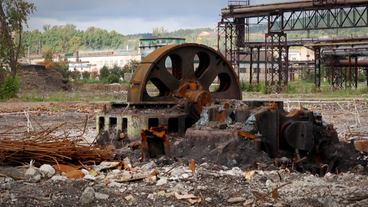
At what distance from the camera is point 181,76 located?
37.6ft

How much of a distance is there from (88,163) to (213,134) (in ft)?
6.70

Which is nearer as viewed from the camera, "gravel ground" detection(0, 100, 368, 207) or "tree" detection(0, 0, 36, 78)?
"gravel ground" detection(0, 100, 368, 207)

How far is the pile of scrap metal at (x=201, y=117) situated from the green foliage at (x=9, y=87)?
2060 cm

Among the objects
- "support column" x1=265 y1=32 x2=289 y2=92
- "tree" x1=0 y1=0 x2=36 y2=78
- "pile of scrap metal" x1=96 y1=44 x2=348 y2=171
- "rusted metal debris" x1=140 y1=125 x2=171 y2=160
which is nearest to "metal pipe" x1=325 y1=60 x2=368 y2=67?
"support column" x1=265 y1=32 x2=289 y2=92

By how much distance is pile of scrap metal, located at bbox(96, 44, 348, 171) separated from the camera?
28.7 ft

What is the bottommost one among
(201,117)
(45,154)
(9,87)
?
(45,154)

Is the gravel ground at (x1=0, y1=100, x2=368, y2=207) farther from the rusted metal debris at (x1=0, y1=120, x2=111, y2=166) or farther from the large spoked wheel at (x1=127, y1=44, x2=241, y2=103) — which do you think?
the large spoked wheel at (x1=127, y1=44, x2=241, y2=103)

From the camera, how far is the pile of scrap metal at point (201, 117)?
28.7ft

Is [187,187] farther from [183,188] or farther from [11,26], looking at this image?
[11,26]

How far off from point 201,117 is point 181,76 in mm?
2146

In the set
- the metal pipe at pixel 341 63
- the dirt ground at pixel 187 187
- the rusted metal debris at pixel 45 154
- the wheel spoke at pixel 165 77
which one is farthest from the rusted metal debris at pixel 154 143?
the metal pipe at pixel 341 63

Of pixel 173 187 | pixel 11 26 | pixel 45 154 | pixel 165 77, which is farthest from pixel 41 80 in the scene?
pixel 173 187

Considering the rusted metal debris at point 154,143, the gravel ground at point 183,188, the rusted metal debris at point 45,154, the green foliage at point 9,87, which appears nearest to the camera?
the gravel ground at point 183,188

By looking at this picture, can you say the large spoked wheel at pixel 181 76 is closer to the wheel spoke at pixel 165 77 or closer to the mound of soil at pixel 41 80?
the wheel spoke at pixel 165 77
